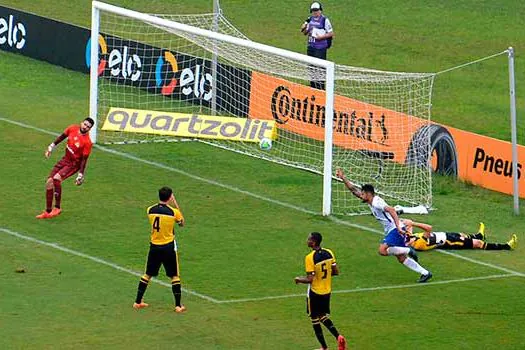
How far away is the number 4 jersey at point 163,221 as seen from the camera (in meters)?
23.1

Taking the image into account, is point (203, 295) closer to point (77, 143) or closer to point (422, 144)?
point (77, 143)

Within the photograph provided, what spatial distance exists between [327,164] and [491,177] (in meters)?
4.52

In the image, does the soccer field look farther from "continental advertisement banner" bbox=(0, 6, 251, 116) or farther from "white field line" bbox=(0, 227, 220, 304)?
"continental advertisement banner" bbox=(0, 6, 251, 116)

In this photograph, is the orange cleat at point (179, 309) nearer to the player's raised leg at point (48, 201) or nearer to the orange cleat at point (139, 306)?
the orange cleat at point (139, 306)

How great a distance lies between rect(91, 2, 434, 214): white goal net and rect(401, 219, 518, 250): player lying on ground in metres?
3.02

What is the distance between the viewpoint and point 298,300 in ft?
79.8

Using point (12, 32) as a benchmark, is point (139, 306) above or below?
below

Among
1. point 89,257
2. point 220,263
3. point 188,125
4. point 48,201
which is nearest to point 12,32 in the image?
point 188,125

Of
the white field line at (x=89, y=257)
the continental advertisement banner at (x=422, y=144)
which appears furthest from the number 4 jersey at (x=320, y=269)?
the continental advertisement banner at (x=422, y=144)

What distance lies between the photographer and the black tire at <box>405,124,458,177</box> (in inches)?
1278

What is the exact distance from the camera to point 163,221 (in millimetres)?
23109

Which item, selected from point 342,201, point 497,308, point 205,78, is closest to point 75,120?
point 205,78

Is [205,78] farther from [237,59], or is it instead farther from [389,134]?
[389,134]

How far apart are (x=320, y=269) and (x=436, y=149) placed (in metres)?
12.2
